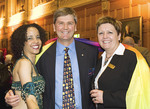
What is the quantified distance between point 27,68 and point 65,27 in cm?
82

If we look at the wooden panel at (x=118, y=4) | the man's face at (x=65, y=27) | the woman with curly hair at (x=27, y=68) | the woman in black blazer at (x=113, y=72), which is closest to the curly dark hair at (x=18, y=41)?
the woman with curly hair at (x=27, y=68)

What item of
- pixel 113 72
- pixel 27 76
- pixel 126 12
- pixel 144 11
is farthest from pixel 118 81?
pixel 126 12

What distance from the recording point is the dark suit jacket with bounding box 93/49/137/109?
186 centimetres

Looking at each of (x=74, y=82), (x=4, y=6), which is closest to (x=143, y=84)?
(x=74, y=82)

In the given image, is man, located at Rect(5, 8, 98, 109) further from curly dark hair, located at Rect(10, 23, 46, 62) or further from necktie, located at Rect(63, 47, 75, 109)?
curly dark hair, located at Rect(10, 23, 46, 62)

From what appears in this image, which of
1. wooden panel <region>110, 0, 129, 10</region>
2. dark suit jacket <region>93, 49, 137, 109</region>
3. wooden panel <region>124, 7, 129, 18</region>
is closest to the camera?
dark suit jacket <region>93, 49, 137, 109</region>

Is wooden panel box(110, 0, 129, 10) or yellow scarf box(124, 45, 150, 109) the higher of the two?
wooden panel box(110, 0, 129, 10)

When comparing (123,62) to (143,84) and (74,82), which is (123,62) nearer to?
(143,84)

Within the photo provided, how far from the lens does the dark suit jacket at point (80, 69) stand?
2.24m

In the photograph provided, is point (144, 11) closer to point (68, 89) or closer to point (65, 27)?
→ point (65, 27)

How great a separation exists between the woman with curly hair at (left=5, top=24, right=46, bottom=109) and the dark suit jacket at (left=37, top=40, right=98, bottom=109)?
0.53 ft

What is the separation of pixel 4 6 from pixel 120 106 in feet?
59.0

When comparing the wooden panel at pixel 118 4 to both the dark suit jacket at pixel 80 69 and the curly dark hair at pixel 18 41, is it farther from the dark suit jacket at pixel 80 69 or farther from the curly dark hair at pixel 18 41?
the curly dark hair at pixel 18 41

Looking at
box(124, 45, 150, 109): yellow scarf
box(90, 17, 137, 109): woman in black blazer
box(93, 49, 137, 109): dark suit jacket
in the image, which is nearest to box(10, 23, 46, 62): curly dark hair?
box(90, 17, 137, 109): woman in black blazer
